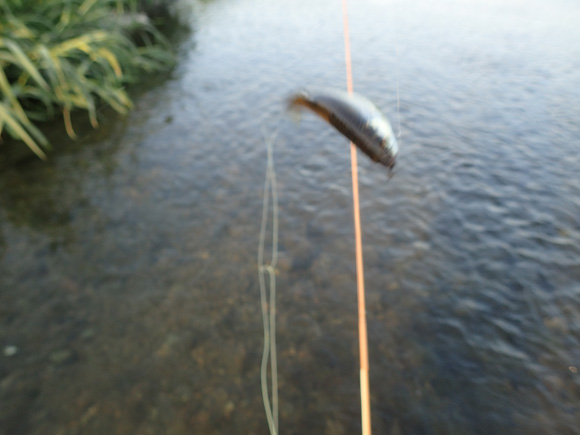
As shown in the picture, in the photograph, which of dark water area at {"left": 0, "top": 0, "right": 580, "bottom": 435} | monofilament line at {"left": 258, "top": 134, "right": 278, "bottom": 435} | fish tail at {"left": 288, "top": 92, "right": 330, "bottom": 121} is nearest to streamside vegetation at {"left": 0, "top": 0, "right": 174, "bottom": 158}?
dark water area at {"left": 0, "top": 0, "right": 580, "bottom": 435}

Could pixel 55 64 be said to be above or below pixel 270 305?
above

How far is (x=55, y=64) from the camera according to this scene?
4898mm

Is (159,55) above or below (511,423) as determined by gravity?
above

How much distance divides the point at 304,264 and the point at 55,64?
3481 mm

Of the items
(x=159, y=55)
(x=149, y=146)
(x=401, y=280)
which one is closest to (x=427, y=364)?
(x=401, y=280)

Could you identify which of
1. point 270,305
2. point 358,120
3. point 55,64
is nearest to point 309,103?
point 358,120

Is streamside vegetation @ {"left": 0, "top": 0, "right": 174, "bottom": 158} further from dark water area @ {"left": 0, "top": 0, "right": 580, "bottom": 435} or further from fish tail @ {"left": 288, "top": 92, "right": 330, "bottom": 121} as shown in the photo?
fish tail @ {"left": 288, "top": 92, "right": 330, "bottom": 121}

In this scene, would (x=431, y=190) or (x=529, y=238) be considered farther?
(x=431, y=190)

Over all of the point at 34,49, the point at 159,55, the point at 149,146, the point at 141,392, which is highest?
the point at 34,49

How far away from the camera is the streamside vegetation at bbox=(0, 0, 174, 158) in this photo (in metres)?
4.78

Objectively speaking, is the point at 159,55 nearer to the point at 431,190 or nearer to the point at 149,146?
the point at 149,146

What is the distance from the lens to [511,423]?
2.72m

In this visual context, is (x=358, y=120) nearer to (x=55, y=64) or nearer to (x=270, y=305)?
(x=270, y=305)

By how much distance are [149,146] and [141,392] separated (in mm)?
3215
